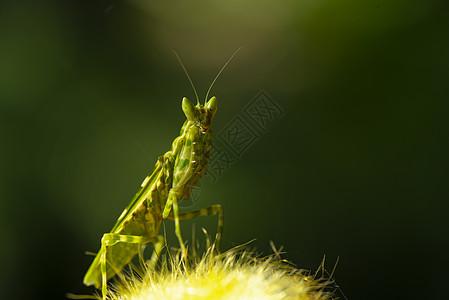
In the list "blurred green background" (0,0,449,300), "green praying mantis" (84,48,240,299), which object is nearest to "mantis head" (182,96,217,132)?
"green praying mantis" (84,48,240,299)

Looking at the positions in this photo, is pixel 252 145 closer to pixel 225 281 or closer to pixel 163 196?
pixel 163 196

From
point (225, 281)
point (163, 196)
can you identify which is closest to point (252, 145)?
point (163, 196)

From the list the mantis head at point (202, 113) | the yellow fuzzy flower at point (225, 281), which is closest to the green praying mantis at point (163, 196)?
the mantis head at point (202, 113)

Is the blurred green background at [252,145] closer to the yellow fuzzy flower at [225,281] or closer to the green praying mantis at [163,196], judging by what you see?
the green praying mantis at [163,196]

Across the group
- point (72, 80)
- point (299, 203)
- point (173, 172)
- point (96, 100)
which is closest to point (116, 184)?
point (96, 100)

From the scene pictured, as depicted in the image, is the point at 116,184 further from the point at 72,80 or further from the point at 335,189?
the point at 335,189

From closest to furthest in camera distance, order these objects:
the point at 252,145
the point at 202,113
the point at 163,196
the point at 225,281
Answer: the point at 225,281 → the point at 202,113 → the point at 163,196 → the point at 252,145
